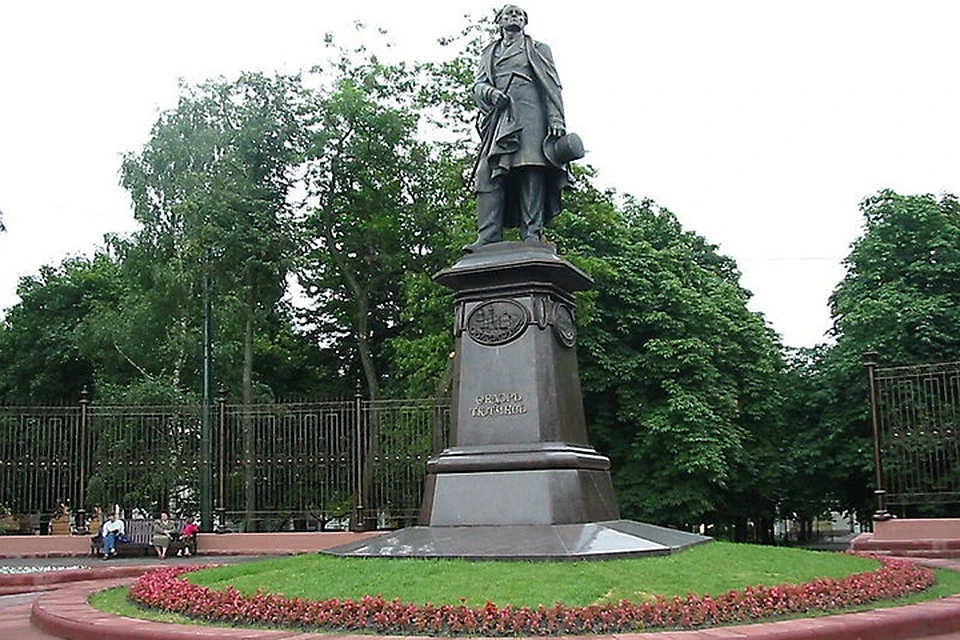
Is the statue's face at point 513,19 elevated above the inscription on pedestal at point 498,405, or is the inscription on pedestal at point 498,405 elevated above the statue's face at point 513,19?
the statue's face at point 513,19

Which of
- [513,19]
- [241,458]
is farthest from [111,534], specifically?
[513,19]

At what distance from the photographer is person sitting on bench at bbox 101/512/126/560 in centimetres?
1767

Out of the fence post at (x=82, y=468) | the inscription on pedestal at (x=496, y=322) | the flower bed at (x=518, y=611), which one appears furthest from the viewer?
the fence post at (x=82, y=468)

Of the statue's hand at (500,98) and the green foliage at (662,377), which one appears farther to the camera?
the green foliage at (662,377)

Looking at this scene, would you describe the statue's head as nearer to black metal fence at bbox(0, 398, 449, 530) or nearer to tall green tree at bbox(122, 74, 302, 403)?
black metal fence at bbox(0, 398, 449, 530)

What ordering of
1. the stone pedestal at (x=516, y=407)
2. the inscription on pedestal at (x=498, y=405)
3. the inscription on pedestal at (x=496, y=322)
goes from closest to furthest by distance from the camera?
the stone pedestal at (x=516, y=407) < the inscription on pedestal at (x=498, y=405) < the inscription on pedestal at (x=496, y=322)

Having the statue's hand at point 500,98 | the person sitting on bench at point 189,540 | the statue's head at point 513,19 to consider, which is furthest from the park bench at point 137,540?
the statue's head at point 513,19

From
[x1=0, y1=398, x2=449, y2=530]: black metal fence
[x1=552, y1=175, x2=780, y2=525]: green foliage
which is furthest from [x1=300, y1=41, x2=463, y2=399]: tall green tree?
[x1=0, y1=398, x2=449, y2=530]: black metal fence

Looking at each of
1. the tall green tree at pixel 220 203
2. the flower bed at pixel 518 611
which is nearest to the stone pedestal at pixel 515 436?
the flower bed at pixel 518 611

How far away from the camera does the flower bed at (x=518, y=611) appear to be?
600 centimetres

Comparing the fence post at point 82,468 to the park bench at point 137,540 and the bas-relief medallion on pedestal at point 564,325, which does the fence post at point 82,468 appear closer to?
the park bench at point 137,540

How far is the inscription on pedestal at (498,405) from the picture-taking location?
9.48 m

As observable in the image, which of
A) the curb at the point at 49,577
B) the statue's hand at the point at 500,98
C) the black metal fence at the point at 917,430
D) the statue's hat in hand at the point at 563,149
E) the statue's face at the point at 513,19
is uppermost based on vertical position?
the statue's face at the point at 513,19

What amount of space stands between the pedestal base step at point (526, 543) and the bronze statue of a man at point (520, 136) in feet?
9.73
